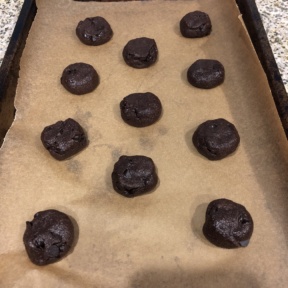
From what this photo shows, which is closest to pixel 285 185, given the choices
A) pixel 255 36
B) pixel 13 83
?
pixel 255 36

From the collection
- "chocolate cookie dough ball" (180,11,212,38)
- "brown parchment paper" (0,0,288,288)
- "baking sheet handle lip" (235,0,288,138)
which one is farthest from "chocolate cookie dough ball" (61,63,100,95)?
"baking sheet handle lip" (235,0,288,138)

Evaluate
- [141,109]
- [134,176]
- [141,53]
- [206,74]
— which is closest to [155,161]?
[134,176]

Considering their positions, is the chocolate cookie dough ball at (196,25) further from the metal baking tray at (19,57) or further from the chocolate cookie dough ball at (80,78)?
the chocolate cookie dough ball at (80,78)

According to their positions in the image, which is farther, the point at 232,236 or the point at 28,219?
the point at 28,219

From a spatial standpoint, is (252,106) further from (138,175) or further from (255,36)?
(138,175)

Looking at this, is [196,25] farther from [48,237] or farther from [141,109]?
[48,237]

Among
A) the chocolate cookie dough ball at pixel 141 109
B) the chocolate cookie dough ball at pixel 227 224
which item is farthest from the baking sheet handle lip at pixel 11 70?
the chocolate cookie dough ball at pixel 227 224

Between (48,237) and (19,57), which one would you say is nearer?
(48,237)
